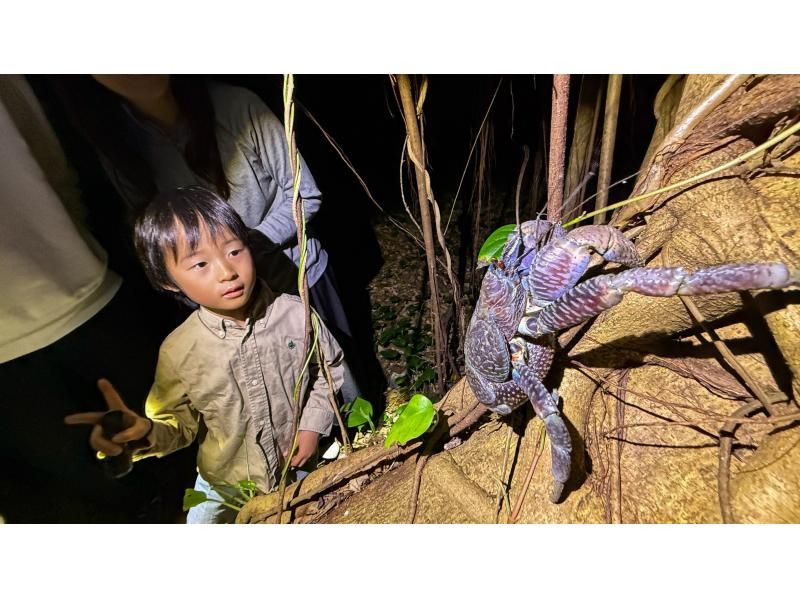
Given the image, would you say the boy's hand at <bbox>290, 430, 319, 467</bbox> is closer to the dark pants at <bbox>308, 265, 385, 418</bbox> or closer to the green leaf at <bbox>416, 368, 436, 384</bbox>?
the dark pants at <bbox>308, 265, 385, 418</bbox>

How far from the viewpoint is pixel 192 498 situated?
1.06 m

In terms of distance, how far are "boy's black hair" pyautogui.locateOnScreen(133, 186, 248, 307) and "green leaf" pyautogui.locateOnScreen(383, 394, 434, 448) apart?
0.60 m

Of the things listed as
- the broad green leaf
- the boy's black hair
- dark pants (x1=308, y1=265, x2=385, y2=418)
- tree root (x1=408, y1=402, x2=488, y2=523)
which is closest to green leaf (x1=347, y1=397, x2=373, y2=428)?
dark pants (x1=308, y1=265, x2=385, y2=418)

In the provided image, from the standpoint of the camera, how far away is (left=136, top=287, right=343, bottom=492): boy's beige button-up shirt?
931mm

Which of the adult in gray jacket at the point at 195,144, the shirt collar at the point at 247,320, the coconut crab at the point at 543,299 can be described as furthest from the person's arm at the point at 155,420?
the coconut crab at the point at 543,299

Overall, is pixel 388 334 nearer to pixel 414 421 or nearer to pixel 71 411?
pixel 414 421

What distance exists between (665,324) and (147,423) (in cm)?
126

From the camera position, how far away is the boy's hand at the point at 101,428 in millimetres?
899

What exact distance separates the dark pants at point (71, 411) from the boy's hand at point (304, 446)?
40 centimetres

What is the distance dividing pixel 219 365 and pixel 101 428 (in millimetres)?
314

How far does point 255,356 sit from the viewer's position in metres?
0.98
